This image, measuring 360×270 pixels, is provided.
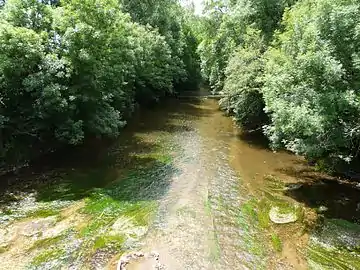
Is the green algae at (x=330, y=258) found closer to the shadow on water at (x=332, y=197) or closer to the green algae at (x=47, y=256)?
the shadow on water at (x=332, y=197)

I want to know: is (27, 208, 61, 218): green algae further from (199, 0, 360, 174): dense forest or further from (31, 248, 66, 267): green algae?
(199, 0, 360, 174): dense forest

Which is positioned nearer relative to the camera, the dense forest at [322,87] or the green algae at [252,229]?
the green algae at [252,229]

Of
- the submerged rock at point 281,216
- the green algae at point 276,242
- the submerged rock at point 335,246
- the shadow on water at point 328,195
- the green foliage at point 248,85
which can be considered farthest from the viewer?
the green foliage at point 248,85

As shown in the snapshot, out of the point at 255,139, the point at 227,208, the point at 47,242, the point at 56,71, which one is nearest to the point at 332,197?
the point at 227,208

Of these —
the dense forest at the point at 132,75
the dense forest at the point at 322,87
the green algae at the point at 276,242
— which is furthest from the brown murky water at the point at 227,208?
the dense forest at the point at 322,87

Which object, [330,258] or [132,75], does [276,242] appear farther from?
[132,75]

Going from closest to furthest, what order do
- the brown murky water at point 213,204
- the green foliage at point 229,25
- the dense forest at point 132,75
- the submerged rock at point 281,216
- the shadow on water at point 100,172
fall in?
the brown murky water at point 213,204, the submerged rock at point 281,216, the dense forest at point 132,75, the shadow on water at point 100,172, the green foliage at point 229,25

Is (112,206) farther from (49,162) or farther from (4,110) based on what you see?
(4,110)
